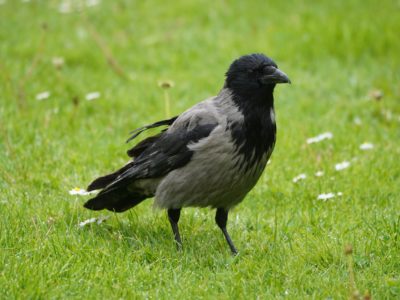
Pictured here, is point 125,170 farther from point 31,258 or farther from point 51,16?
point 51,16

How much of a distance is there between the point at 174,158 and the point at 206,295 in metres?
1.25

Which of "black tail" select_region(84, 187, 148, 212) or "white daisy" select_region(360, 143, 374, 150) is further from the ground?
"black tail" select_region(84, 187, 148, 212)

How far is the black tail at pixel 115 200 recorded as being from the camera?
17.5ft

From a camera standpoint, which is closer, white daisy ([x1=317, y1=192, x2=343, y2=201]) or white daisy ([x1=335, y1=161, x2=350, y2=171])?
white daisy ([x1=317, y1=192, x2=343, y2=201])

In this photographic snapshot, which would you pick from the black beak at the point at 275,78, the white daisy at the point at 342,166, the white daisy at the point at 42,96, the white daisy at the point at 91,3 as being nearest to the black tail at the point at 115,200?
the black beak at the point at 275,78

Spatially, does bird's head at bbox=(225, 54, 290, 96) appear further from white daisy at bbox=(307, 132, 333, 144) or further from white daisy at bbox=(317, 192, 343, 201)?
white daisy at bbox=(307, 132, 333, 144)

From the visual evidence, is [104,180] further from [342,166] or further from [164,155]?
[342,166]

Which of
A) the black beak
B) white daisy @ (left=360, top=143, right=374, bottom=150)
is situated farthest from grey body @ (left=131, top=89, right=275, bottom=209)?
white daisy @ (left=360, top=143, right=374, bottom=150)

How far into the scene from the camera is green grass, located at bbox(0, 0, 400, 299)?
4.36 meters

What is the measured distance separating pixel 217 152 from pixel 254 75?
2.17 feet

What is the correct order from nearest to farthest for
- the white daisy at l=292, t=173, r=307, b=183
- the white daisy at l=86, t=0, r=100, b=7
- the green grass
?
the green grass
the white daisy at l=292, t=173, r=307, b=183
the white daisy at l=86, t=0, r=100, b=7

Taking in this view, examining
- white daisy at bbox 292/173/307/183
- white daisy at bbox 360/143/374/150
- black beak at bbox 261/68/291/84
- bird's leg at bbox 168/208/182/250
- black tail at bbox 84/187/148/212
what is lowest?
white daisy at bbox 360/143/374/150

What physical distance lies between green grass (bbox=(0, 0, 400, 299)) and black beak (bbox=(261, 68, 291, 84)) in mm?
1032

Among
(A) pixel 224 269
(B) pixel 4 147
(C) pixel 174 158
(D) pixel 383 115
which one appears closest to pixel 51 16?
(B) pixel 4 147
